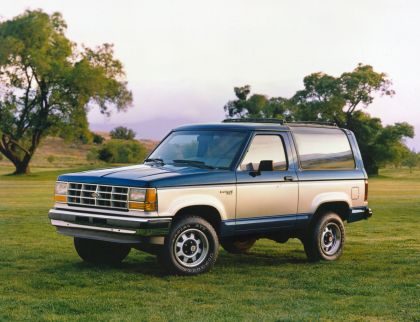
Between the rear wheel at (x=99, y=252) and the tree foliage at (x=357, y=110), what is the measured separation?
73.8 m

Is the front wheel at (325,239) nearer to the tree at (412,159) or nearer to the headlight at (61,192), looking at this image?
the headlight at (61,192)

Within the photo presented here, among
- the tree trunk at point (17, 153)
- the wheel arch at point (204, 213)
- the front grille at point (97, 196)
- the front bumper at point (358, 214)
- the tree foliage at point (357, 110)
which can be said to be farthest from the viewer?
the tree foliage at point (357, 110)

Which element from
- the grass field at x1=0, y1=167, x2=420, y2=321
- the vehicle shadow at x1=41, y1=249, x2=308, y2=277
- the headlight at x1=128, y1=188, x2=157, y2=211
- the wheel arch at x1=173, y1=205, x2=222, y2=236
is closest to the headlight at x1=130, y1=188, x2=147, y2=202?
the headlight at x1=128, y1=188, x2=157, y2=211

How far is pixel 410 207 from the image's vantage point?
88.7 feet

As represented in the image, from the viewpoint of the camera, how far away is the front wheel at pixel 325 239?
12172mm

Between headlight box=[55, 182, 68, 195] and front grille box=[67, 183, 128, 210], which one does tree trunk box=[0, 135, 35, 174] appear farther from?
front grille box=[67, 183, 128, 210]

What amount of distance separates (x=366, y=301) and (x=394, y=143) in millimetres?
77864

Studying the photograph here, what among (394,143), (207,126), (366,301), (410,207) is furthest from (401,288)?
(394,143)

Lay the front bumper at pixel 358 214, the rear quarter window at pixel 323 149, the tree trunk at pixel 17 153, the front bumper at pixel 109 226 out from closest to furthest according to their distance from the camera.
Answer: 1. the front bumper at pixel 109 226
2. the rear quarter window at pixel 323 149
3. the front bumper at pixel 358 214
4. the tree trunk at pixel 17 153

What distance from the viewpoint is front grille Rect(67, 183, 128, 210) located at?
10.1 metres

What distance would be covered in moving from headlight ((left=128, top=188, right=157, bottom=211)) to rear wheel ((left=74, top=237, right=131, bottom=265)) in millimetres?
1699

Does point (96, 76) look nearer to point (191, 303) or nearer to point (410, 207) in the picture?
point (410, 207)

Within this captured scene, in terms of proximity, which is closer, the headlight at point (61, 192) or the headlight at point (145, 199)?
the headlight at point (145, 199)

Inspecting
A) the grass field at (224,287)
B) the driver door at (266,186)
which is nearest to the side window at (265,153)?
the driver door at (266,186)
